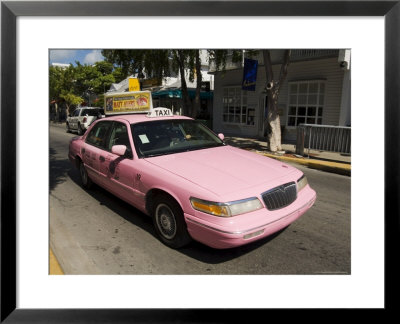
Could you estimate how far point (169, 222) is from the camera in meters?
3.13

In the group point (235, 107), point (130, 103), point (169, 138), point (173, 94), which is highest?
point (235, 107)

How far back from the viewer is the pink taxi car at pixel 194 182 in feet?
8.61

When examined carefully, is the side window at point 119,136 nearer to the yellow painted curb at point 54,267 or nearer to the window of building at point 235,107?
the yellow painted curb at point 54,267

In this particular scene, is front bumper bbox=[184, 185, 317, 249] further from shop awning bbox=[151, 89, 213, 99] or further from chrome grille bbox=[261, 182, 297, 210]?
shop awning bbox=[151, 89, 213, 99]

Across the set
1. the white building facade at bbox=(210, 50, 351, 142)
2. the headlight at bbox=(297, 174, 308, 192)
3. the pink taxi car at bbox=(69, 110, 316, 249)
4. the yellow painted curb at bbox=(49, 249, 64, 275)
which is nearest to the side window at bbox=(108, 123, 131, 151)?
the pink taxi car at bbox=(69, 110, 316, 249)

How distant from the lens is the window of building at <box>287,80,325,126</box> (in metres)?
11.8

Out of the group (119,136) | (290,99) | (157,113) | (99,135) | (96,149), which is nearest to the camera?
(119,136)

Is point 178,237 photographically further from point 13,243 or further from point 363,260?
point 363,260

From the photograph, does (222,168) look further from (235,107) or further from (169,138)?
(235,107)

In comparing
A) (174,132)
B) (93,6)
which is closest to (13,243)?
(93,6)

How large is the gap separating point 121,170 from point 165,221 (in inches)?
40.8

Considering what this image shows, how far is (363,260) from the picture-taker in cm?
231

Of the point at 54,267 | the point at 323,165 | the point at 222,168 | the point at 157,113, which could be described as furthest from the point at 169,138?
the point at 323,165

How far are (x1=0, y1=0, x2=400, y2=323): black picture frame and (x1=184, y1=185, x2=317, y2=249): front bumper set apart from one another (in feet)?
1.98
